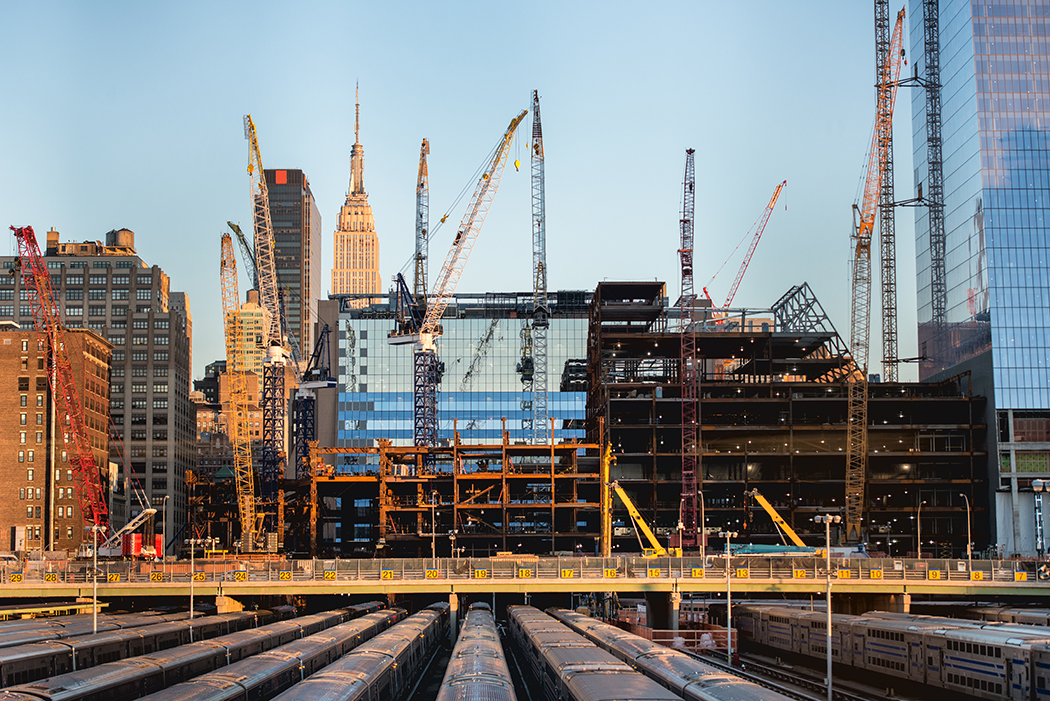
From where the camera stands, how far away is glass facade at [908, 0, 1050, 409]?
177 m

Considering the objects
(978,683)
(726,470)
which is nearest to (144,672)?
(978,683)

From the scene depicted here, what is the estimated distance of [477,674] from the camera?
45.4 metres

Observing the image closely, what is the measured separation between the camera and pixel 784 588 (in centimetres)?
9050

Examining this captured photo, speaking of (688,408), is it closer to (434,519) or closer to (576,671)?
(434,519)

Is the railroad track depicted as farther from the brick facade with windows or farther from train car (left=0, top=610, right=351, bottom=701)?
the brick facade with windows

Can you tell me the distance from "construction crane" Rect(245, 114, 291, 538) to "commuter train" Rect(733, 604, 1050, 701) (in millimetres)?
111019

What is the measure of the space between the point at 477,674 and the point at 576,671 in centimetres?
450

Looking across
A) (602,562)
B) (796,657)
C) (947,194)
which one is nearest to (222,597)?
(602,562)

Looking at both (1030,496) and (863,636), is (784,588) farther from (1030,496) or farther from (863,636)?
(1030,496)

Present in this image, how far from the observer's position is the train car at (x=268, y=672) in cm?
4212

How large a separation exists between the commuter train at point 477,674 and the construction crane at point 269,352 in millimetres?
113887

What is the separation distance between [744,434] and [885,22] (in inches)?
3315

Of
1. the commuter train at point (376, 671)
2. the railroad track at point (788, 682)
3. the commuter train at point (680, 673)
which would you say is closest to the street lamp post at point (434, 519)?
the commuter train at point (376, 671)

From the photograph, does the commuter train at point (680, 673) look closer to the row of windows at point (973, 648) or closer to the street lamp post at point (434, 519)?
the row of windows at point (973, 648)
